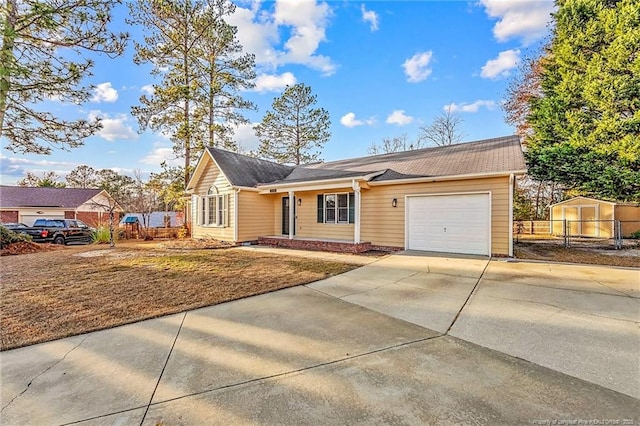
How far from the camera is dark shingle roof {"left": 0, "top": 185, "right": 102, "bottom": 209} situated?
2484cm

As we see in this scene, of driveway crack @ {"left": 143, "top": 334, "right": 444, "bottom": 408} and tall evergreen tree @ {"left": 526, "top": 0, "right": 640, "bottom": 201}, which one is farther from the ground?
tall evergreen tree @ {"left": 526, "top": 0, "right": 640, "bottom": 201}

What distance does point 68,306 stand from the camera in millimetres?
→ 4699

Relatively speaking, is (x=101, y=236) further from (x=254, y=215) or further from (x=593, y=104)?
(x=593, y=104)

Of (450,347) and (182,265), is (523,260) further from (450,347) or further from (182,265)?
(182,265)

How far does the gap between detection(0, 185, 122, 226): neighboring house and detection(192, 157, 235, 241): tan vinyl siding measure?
12.7 m

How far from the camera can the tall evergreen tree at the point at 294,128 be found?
2492cm

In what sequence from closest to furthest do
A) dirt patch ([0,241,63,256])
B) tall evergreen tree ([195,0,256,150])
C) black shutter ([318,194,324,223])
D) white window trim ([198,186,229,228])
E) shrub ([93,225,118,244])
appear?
dirt patch ([0,241,63,256])
black shutter ([318,194,324,223])
white window trim ([198,186,229,228])
shrub ([93,225,118,244])
tall evergreen tree ([195,0,256,150])

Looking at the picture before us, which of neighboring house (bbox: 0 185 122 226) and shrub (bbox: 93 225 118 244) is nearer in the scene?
shrub (bbox: 93 225 118 244)

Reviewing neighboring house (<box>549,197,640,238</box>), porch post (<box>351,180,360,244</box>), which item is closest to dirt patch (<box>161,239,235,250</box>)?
porch post (<box>351,180,360,244</box>)

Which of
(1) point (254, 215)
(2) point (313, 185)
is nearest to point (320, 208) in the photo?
(2) point (313, 185)

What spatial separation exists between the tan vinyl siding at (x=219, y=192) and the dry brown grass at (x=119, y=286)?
12.2 feet

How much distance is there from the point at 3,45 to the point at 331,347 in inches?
367

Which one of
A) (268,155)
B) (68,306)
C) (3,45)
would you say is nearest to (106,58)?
(3,45)

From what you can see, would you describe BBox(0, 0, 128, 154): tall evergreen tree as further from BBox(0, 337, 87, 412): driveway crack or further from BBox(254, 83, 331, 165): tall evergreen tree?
BBox(254, 83, 331, 165): tall evergreen tree
